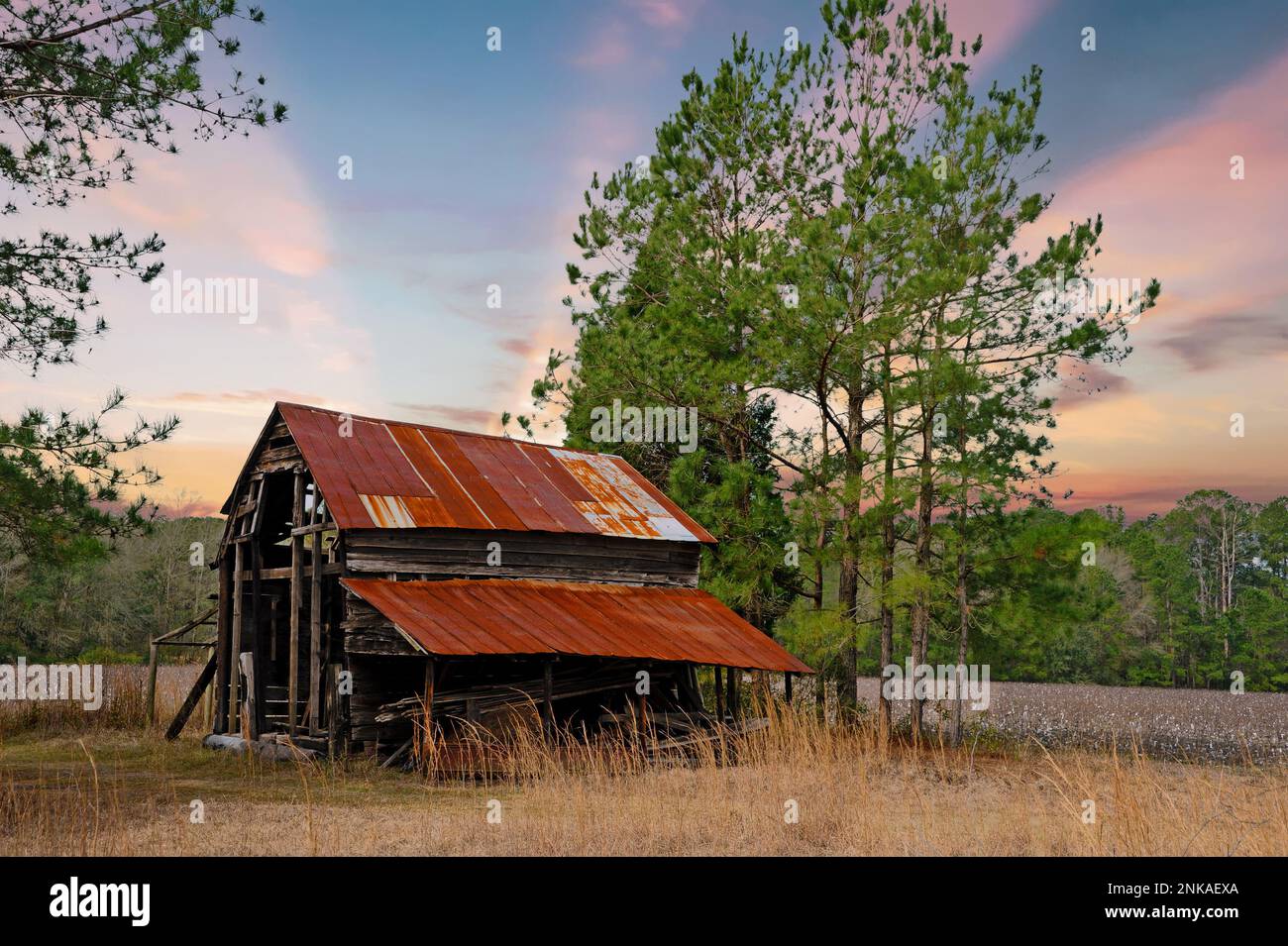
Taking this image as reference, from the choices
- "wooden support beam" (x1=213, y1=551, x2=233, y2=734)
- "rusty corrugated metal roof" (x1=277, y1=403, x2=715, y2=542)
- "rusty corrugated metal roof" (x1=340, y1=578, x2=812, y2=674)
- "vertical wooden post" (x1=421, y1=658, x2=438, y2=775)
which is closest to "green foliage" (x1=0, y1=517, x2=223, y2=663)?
"wooden support beam" (x1=213, y1=551, x2=233, y2=734)

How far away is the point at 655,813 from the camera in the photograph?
10.1m

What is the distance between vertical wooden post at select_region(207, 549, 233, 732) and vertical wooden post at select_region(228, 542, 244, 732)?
226mm

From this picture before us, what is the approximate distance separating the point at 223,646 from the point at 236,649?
31.1 inches

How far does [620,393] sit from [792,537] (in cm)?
560

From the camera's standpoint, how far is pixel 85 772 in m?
16.7

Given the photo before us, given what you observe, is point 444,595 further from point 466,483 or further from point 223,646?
point 223,646

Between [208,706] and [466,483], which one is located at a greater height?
[466,483]

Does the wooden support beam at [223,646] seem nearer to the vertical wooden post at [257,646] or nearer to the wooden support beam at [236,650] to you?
the wooden support beam at [236,650]

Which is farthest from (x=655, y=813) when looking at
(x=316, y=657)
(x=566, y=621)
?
(x=316, y=657)

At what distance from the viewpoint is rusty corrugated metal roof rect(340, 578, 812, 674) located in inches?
666

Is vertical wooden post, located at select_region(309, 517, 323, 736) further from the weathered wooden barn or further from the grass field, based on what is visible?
the grass field

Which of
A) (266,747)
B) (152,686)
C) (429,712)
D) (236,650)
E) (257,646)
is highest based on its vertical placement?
(257,646)

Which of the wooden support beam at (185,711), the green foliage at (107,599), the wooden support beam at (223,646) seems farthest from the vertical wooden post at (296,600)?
the green foliage at (107,599)
